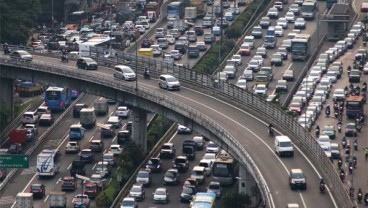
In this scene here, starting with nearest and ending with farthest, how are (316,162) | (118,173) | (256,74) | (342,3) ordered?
(316,162) < (118,173) < (256,74) < (342,3)

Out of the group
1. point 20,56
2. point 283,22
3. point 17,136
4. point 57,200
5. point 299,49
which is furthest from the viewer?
point 283,22

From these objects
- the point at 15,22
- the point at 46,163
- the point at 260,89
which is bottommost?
the point at 46,163

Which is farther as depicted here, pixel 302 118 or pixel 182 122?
pixel 302 118

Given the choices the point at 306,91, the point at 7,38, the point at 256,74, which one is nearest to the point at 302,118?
the point at 306,91

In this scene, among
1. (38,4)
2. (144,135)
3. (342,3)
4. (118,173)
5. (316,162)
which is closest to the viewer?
(316,162)

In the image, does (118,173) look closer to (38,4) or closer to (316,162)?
(316,162)

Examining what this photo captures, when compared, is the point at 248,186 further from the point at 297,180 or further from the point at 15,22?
the point at 15,22

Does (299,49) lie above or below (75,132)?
above

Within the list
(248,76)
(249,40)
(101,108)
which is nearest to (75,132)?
(101,108)
